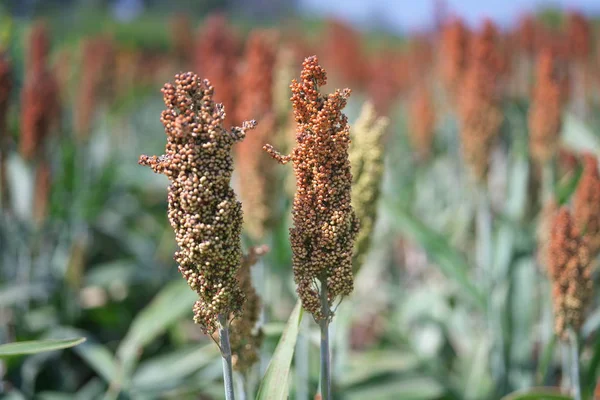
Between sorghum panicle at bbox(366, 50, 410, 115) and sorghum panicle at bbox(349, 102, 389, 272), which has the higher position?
sorghum panicle at bbox(366, 50, 410, 115)

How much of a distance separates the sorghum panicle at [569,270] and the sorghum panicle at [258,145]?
5.47 ft

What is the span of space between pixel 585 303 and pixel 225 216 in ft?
5.28

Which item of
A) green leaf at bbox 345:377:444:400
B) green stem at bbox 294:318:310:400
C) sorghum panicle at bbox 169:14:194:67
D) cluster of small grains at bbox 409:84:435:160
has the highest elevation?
sorghum panicle at bbox 169:14:194:67

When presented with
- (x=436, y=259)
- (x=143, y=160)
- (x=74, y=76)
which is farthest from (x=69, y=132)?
(x=143, y=160)

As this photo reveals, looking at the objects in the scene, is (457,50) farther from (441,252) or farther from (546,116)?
(441,252)

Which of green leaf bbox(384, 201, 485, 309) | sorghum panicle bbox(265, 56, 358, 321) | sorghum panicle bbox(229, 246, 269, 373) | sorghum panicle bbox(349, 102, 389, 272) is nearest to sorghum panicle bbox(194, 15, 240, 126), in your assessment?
green leaf bbox(384, 201, 485, 309)

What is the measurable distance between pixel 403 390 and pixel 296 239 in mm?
2112

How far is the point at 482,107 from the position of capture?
370 cm

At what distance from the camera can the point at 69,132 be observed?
7363mm

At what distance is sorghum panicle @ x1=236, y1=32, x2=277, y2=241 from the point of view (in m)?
3.46

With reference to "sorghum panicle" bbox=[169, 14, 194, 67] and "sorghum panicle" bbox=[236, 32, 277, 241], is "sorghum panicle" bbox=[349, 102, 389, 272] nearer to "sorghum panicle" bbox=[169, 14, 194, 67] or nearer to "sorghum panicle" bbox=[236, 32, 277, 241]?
"sorghum panicle" bbox=[236, 32, 277, 241]

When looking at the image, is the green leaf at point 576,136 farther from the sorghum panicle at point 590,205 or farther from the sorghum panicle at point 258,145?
the sorghum panicle at point 258,145

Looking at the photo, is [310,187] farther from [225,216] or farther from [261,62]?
[261,62]

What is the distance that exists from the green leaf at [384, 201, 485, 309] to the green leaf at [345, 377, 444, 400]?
533mm
